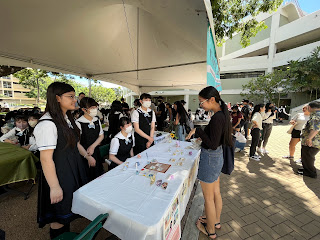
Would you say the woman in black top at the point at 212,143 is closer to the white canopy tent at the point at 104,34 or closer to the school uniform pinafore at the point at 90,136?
the white canopy tent at the point at 104,34

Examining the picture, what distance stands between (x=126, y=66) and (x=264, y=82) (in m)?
17.5

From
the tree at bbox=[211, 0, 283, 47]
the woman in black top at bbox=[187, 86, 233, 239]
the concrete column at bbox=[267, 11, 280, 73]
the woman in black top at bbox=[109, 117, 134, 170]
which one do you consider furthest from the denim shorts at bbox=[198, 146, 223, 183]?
the concrete column at bbox=[267, 11, 280, 73]

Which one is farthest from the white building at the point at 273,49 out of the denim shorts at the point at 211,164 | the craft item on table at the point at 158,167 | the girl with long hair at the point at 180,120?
the denim shorts at the point at 211,164

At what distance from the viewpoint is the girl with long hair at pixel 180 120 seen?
179 inches

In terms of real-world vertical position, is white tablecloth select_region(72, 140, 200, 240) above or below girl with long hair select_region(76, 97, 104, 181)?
below

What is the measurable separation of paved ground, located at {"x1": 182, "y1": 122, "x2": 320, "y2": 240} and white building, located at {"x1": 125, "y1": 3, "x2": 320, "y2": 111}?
47.0ft

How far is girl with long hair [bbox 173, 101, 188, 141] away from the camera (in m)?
4.54

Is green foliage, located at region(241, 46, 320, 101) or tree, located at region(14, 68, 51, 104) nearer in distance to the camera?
tree, located at region(14, 68, 51, 104)

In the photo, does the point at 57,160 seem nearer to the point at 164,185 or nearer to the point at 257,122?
the point at 164,185

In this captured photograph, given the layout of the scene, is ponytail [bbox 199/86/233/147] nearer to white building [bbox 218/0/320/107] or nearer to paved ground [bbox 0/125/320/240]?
paved ground [bbox 0/125/320/240]

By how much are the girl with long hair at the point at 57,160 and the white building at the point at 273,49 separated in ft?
51.7

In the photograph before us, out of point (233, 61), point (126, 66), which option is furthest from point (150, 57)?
point (233, 61)

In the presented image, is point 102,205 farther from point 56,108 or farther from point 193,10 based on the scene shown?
point 193,10

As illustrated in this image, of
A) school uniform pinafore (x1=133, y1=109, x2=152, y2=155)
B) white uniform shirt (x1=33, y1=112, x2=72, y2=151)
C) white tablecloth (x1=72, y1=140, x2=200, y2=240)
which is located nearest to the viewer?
white tablecloth (x1=72, y1=140, x2=200, y2=240)
